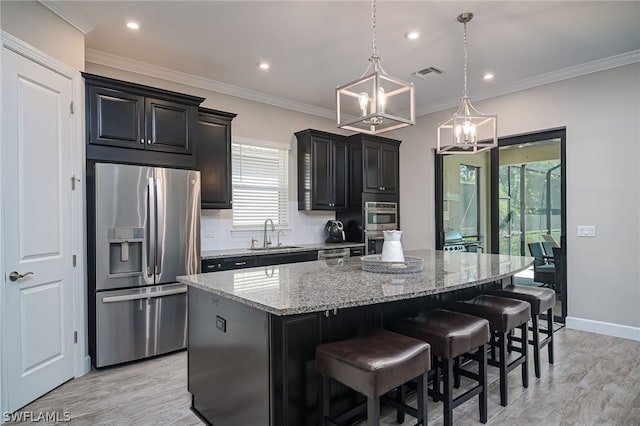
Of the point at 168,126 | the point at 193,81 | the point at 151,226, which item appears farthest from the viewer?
the point at 193,81

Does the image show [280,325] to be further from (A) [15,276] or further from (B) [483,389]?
(A) [15,276]

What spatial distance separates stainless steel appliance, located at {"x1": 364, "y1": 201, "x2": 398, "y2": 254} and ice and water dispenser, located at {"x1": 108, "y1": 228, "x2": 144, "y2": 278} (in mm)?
3131

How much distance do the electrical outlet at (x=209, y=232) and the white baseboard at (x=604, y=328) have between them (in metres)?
4.28

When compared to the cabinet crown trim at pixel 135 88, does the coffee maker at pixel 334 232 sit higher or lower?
lower

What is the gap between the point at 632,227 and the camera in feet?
12.4

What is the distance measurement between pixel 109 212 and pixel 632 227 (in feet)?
16.7

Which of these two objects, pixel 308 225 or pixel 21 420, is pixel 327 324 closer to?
pixel 21 420

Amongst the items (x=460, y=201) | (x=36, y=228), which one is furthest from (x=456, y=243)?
(x=36, y=228)

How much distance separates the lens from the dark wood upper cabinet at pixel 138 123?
319 centimetres

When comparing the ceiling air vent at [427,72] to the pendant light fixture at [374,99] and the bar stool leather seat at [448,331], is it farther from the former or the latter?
the bar stool leather seat at [448,331]

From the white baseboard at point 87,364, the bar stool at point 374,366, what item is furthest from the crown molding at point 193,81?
the bar stool at point 374,366

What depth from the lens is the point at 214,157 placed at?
421 cm

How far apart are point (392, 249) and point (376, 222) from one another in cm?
298

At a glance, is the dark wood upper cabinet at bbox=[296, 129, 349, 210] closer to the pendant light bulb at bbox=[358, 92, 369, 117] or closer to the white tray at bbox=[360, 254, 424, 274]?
the white tray at bbox=[360, 254, 424, 274]
